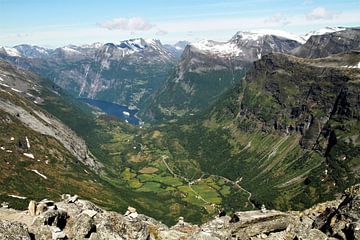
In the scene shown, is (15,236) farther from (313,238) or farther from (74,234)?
(313,238)

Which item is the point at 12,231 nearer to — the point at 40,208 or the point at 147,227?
the point at 40,208

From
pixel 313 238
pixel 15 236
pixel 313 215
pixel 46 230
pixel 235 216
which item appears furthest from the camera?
pixel 313 215

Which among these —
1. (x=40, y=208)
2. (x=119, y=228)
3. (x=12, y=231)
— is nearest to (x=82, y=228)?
(x=119, y=228)

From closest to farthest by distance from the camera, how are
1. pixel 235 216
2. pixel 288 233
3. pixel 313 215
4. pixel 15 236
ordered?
pixel 15 236, pixel 288 233, pixel 235 216, pixel 313 215

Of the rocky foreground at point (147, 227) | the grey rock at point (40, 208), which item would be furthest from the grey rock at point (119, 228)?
the grey rock at point (40, 208)

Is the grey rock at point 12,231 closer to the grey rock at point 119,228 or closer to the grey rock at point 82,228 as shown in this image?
the grey rock at point 82,228

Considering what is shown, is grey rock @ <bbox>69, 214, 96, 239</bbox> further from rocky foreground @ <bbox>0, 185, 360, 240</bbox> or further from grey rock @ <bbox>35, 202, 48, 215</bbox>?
grey rock @ <bbox>35, 202, 48, 215</bbox>

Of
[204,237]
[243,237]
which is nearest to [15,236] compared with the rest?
[204,237]

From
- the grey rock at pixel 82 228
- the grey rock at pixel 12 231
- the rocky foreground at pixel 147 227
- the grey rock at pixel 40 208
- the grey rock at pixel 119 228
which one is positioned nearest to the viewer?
the grey rock at pixel 12 231

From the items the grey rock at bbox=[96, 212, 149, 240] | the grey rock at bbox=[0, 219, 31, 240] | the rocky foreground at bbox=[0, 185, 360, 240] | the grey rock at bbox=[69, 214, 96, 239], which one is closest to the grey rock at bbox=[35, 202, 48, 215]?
the rocky foreground at bbox=[0, 185, 360, 240]
